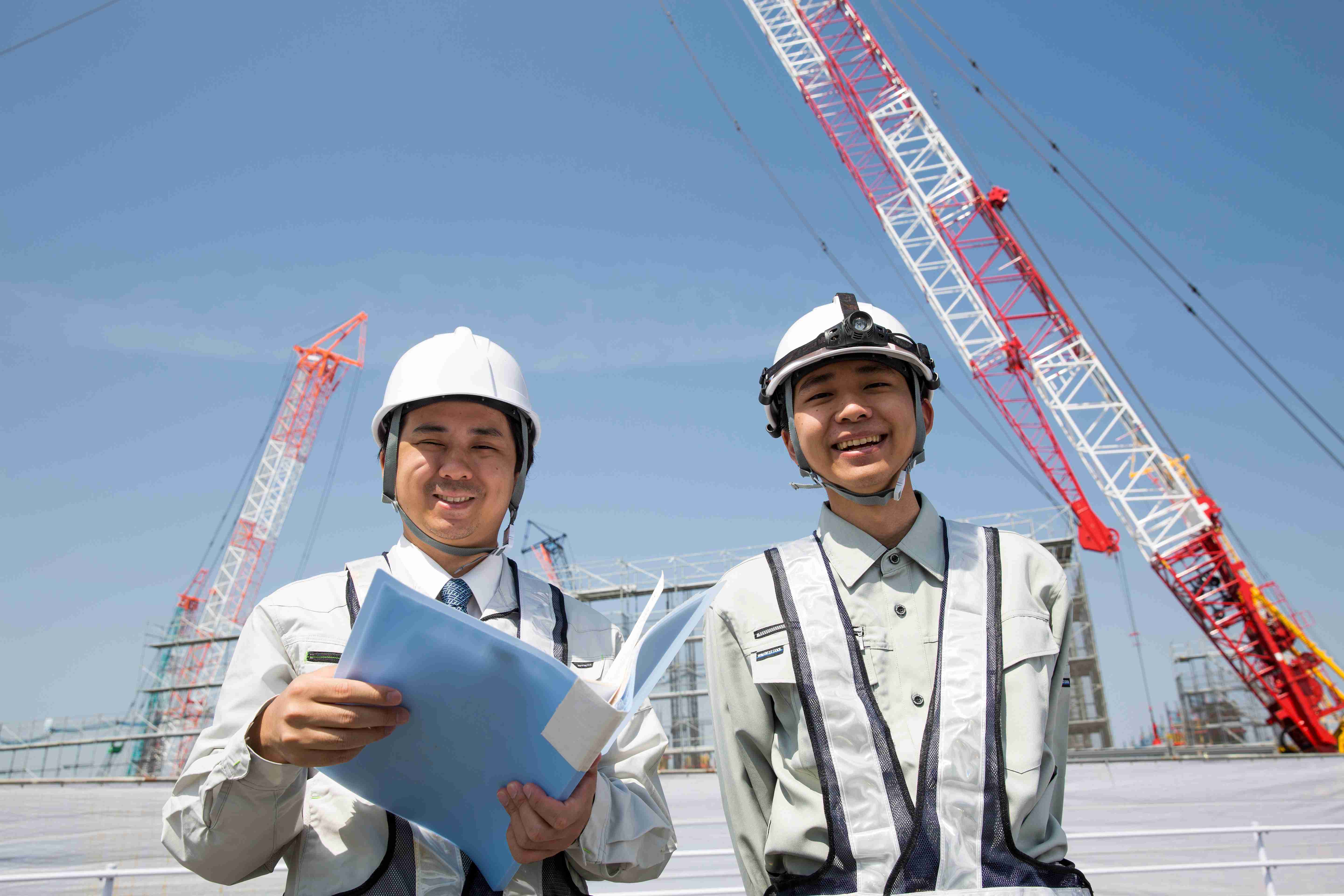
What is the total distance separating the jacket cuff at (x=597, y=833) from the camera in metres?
1.90

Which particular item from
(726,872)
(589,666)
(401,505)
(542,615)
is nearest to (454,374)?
(401,505)

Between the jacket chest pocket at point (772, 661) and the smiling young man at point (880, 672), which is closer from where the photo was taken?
the smiling young man at point (880, 672)

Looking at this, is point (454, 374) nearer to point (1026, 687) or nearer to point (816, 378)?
point (816, 378)

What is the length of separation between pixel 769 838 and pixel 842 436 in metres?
1.05

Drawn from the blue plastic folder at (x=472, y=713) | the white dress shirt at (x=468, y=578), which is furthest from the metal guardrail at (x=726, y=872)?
the blue plastic folder at (x=472, y=713)

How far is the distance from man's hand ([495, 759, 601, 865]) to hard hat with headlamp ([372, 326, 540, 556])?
32.4 inches

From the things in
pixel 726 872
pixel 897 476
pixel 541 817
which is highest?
pixel 897 476

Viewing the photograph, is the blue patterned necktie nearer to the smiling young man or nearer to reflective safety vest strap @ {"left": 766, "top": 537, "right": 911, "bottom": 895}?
the smiling young man

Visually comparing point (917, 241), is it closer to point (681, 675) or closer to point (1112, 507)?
point (1112, 507)

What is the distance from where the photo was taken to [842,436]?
230 cm

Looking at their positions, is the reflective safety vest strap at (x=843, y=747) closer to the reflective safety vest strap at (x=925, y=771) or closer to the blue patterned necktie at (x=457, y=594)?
the reflective safety vest strap at (x=925, y=771)

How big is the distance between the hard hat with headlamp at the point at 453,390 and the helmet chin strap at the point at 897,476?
782 mm

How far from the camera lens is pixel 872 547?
2.28 metres

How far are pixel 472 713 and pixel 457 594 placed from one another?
0.71 metres
